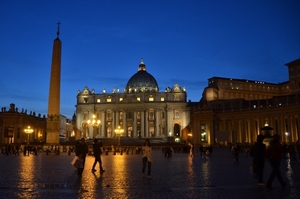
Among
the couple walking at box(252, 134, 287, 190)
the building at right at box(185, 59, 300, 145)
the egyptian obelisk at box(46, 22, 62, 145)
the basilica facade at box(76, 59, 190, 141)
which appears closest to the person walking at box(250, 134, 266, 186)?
the couple walking at box(252, 134, 287, 190)

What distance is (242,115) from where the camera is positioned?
58.1m

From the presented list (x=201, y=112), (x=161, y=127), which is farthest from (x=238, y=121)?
(x=161, y=127)

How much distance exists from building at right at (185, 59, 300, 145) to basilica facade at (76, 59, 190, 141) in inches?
612

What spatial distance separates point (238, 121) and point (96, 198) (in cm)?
5448

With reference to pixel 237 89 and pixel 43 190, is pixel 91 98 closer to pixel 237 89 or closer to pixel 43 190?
pixel 237 89

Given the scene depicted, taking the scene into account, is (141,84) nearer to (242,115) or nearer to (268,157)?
(242,115)

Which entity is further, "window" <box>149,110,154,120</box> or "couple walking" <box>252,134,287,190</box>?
"window" <box>149,110,154,120</box>

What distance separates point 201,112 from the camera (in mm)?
63062

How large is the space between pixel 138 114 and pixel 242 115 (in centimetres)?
4189

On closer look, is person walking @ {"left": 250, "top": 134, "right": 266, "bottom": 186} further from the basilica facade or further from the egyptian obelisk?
the basilica facade

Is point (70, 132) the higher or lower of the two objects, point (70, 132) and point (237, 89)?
the lower

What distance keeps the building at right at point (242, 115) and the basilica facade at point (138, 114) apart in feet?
51.0

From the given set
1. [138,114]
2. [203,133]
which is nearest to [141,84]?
[138,114]

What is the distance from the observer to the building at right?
49.2 m
